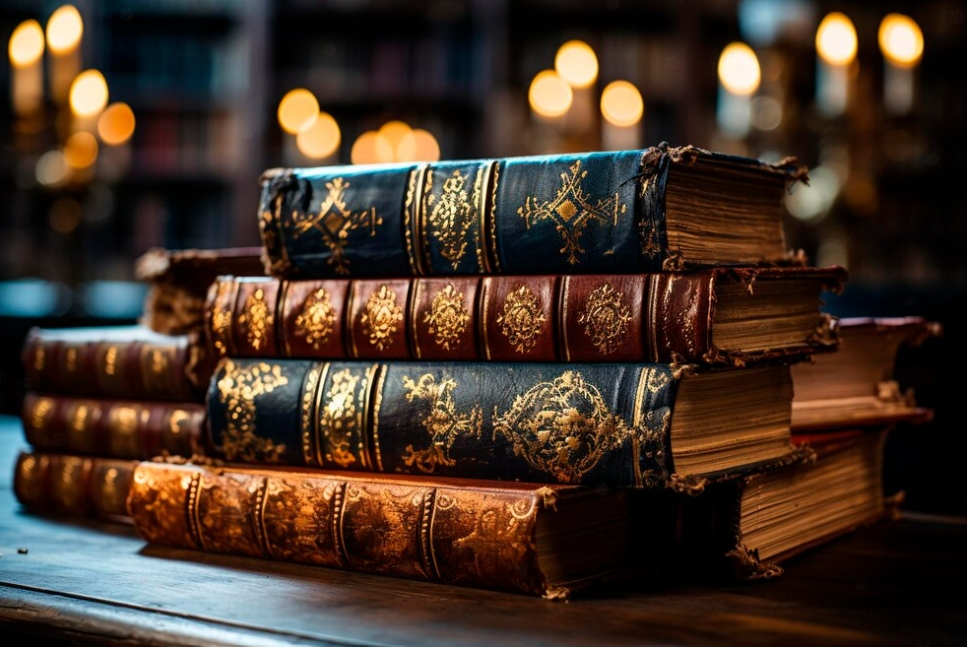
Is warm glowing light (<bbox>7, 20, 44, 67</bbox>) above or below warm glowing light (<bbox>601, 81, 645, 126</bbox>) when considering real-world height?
above

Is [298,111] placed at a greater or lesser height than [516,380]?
greater

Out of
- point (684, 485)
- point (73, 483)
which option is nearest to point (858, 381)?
point (684, 485)

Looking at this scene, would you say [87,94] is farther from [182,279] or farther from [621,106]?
[182,279]

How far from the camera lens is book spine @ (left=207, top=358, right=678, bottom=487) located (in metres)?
1.12

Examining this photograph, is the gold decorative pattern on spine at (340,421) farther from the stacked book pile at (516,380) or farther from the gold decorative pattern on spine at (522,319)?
the gold decorative pattern on spine at (522,319)

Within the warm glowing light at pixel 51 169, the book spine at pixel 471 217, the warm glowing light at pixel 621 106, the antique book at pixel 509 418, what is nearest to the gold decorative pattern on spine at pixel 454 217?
the book spine at pixel 471 217

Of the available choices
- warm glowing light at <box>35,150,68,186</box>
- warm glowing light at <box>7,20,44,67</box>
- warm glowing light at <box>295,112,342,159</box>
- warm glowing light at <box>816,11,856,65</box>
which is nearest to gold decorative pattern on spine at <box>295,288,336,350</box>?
→ warm glowing light at <box>816,11,856,65</box>

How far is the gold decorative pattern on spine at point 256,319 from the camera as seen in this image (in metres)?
1.35

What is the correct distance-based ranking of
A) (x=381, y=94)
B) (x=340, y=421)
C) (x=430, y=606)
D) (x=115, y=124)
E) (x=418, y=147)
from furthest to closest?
1. (x=381, y=94)
2. (x=418, y=147)
3. (x=115, y=124)
4. (x=340, y=421)
5. (x=430, y=606)

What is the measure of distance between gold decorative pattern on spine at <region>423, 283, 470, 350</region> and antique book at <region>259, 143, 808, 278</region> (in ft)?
0.09

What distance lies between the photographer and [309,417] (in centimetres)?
130

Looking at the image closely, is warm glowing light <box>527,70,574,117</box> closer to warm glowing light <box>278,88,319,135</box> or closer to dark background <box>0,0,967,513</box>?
dark background <box>0,0,967,513</box>

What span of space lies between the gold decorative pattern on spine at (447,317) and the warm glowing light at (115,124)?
421 cm

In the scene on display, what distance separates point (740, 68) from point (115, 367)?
289 cm
